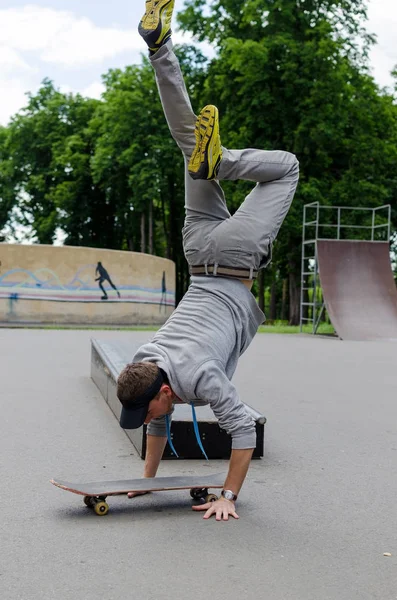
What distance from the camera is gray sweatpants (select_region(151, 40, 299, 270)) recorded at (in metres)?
4.26

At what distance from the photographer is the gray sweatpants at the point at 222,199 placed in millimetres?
4262

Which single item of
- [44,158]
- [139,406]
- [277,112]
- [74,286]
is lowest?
[74,286]

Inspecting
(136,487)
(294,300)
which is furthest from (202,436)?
(294,300)

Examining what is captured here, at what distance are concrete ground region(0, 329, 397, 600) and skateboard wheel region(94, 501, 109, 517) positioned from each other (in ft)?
0.11

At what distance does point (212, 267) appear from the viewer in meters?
4.29

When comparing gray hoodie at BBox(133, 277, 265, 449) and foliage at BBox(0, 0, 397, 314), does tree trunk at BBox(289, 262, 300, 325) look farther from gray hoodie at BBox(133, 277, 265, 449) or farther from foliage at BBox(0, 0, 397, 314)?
gray hoodie at BBox(133, 277, 265, 449)

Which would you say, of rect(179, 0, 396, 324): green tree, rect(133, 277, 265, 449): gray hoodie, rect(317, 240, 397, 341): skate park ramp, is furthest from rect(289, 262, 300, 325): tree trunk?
rect(133, 277, 265, 449): gray hoodie

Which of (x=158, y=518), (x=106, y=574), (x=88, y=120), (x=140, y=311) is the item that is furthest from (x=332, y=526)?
(x=88, y=120)

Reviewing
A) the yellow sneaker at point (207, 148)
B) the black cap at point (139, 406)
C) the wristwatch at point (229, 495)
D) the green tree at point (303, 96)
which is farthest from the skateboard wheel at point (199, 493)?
the green tree at point (303, 96)

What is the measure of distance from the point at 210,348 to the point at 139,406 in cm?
51

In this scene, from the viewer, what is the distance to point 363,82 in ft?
102

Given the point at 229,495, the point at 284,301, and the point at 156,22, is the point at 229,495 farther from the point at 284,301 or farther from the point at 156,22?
the point at 284,301

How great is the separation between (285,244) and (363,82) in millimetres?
7245

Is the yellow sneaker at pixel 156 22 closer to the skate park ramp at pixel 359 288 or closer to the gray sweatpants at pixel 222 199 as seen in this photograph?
the gray sweatpants at pixel 222 199
